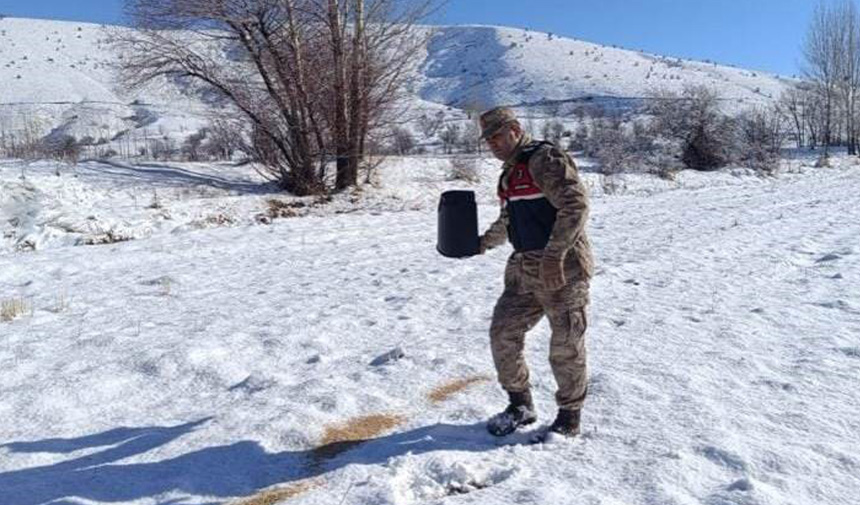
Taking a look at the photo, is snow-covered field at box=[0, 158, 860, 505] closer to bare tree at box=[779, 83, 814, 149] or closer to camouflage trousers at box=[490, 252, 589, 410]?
camouflage trousers at box=[490, 252, 589, 410]

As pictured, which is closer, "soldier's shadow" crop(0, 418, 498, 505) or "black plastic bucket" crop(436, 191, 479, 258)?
"soldier's shadow" crop(0, 418, 498, 505)

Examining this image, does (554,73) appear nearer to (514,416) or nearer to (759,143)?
(759,143)

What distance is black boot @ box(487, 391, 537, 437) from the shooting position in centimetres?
373

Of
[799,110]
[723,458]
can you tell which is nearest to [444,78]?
[799,110]

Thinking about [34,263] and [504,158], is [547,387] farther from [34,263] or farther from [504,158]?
[34,263]

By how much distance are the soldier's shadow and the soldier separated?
43 cm

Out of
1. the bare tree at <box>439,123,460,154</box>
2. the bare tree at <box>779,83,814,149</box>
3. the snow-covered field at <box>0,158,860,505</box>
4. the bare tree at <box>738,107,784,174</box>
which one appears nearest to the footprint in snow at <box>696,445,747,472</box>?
the snow-covered field at <box>0,158,860,505</box>

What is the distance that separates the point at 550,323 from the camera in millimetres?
3686

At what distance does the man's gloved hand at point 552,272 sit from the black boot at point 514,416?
2.47 ft

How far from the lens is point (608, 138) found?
27500 mm

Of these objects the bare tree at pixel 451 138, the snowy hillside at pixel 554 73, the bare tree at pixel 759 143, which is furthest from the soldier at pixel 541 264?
the snowy hillside at pixel 554 73

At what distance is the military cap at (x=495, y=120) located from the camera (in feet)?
11.7

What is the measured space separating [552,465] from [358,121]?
49.3 feet

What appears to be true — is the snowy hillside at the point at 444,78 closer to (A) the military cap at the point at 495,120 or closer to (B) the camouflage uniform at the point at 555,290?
(A) the military cap at the point at 495,120
